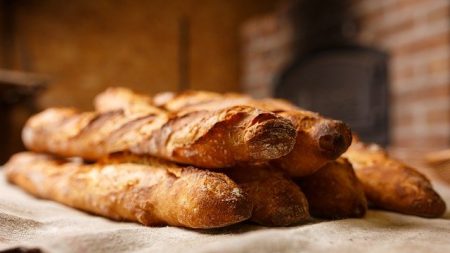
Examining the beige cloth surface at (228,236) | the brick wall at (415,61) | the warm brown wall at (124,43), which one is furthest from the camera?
the warm brown wall at (124,43)

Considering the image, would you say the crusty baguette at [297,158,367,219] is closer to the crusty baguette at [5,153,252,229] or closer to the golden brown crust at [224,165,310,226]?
the golden brown crust at [224,165,310,226]

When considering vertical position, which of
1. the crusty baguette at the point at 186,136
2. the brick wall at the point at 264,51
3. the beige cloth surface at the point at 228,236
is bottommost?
the beige cloth surface at the point at 228,236

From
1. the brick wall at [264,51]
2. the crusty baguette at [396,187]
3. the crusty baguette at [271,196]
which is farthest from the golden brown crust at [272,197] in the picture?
the brick wall at [264,51]

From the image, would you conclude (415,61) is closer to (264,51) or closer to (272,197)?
(264,51)

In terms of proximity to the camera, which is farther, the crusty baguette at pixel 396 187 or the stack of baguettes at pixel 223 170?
the crusty baguette at pixel 396 187

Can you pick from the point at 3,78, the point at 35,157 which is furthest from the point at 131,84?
the point at 35,157

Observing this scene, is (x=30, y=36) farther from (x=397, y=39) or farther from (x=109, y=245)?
(x=109, y=245)

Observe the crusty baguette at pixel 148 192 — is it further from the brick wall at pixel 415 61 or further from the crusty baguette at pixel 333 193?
the brick wall at pixel 415 61
